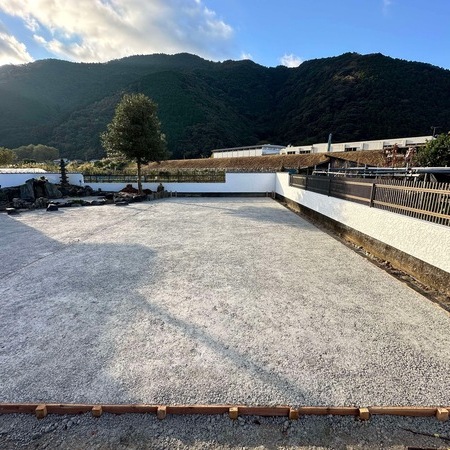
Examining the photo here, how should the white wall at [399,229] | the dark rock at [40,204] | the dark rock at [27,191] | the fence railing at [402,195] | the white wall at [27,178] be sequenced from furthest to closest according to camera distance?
the white wall at [27,178] < the dark rock at [27,191] < the dark rock at [40,204] < the fence railing at [402,195] < the white wall at [399,229]

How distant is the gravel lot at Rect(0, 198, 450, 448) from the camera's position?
73.9 inches

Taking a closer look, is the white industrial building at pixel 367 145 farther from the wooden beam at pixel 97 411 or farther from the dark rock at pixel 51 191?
the wooden beam at pixel 97 411

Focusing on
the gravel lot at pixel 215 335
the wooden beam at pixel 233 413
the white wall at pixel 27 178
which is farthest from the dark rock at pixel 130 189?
the wooden beam at pixel 233 413

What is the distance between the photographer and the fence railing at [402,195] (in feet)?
12.4

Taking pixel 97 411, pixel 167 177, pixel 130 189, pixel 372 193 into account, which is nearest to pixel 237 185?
pixel 167 177

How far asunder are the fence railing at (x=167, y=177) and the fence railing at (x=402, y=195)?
34.5 ft

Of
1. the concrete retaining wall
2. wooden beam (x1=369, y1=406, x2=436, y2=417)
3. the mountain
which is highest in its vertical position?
the mountain

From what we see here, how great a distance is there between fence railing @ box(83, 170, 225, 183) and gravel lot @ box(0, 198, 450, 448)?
495 inches

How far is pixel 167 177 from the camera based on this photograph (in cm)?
1797

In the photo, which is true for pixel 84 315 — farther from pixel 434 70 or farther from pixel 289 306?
pixel 434 70

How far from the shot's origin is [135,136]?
14.5 meters

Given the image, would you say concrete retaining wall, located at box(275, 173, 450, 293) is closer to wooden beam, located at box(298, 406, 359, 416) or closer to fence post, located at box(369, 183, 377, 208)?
fence post, located at box(369, 183, 377, 208)

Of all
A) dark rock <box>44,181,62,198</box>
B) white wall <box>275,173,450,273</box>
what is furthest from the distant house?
white wall <box>275,173,450,273</box>

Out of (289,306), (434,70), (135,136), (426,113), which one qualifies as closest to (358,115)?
(426,113)
